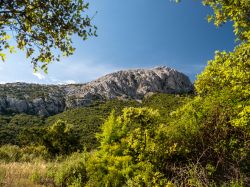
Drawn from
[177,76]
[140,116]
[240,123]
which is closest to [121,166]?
[140,116]

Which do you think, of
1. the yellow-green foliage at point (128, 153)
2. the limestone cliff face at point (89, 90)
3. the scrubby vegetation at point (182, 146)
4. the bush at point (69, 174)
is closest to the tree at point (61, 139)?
the bush at point (69, 174)

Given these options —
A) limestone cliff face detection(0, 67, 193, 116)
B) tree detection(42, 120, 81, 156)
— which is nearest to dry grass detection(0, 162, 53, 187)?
tree detection(42, 120, 81, 156)

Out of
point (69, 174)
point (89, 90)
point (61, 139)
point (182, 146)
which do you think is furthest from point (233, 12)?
point (89, 90)

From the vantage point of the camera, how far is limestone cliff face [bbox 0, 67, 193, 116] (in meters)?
134

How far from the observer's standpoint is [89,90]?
165 meters

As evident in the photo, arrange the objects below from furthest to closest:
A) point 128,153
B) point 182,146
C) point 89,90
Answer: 1. point 89,90
2. point 128,153
3. point 182,146

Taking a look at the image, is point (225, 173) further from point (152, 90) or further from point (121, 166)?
point (152, 90)

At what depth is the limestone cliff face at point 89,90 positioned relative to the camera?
133750 millimetres

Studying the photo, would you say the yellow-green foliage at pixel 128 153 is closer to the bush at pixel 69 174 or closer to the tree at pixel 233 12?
the bush at pixel 69 174

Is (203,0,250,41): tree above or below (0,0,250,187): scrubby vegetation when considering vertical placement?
above

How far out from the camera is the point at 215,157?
9.22 m

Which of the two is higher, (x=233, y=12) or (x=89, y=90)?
(x=89, y=90)

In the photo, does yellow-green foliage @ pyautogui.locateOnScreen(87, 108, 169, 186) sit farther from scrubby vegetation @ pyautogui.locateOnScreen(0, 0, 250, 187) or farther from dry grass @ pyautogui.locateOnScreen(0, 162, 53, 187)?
dry grass @ pyautogui.locateOnScreen(0, 162, 53, 187)

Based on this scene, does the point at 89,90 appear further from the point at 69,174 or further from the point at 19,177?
the point at 19,177
